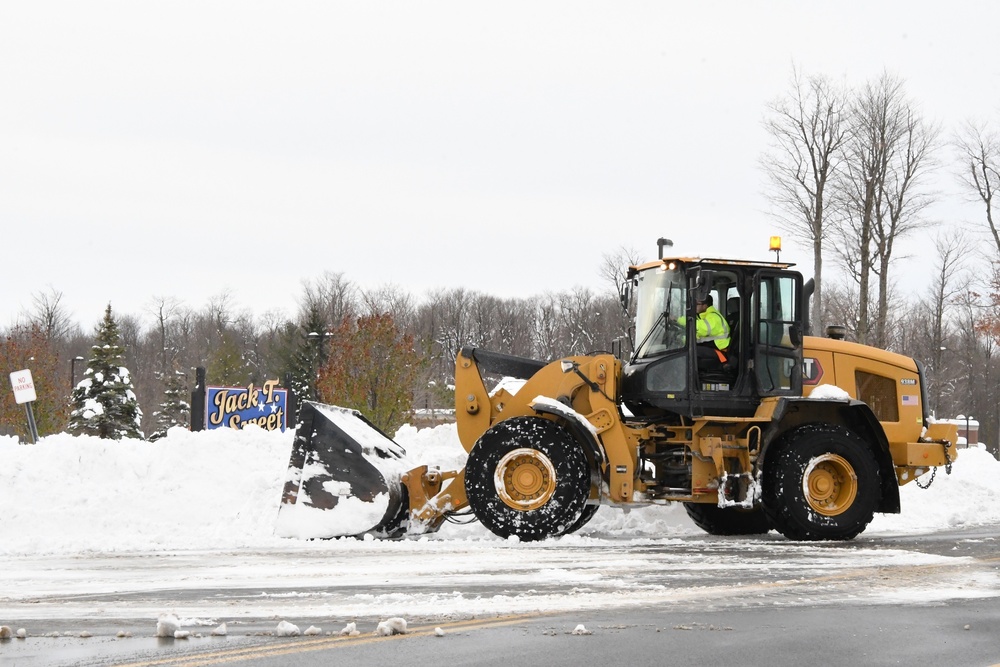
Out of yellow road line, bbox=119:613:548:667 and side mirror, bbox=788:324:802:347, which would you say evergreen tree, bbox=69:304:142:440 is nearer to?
side mirror, bbox=788:324:802:347

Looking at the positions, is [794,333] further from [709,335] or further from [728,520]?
[728,520]

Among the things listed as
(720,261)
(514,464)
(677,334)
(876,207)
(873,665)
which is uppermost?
(876,207)

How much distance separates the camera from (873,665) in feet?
19.1

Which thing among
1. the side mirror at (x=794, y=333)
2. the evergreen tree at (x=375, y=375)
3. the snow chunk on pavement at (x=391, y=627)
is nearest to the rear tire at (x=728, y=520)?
the side mirror at (x=794, y=333)

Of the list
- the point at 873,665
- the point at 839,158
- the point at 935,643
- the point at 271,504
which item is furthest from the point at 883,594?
the point at 839,158

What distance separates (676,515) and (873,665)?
8.32m

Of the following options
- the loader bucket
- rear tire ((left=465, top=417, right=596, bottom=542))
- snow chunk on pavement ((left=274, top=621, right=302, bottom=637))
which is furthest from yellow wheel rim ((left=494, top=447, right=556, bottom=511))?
snow chunk on pavement ((left=274, top=621, right=302, bottom=637))

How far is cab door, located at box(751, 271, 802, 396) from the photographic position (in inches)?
492

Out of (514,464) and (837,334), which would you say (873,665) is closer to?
(514,464)

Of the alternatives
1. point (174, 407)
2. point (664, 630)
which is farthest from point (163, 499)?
point (174, 407)

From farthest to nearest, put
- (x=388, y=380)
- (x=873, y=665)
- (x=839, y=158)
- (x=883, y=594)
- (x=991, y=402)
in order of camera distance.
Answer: (x=991, y=402) < (x=839, y=158) < (x=388, y=380) < (x=883, y=594) < (x=873, y=665)

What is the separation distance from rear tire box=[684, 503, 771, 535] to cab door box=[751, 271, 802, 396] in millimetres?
1896

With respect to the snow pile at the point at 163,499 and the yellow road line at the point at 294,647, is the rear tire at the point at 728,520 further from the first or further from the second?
the yellow road line at the point at 294,647

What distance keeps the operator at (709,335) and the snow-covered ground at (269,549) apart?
1946 mm
